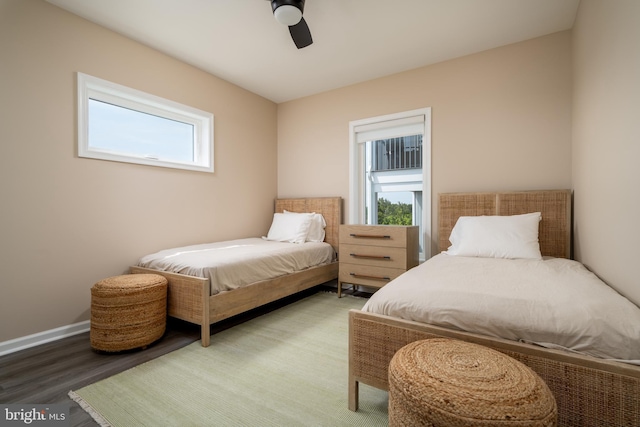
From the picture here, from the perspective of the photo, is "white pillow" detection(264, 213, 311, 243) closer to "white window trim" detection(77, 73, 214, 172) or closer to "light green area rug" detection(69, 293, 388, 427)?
"white window trim" detection(77, 73, 214, 172)

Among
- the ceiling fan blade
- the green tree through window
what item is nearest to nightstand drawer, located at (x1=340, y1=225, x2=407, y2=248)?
the green tree through window

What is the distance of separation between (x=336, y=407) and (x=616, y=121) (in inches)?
75.6

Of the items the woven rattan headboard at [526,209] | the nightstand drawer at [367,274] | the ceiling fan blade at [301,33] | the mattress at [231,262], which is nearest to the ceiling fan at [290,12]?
the ceiling fan blade at [301,33]

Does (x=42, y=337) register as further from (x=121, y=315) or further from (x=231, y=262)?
(x=231, y=262)

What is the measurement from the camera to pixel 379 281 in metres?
2.87

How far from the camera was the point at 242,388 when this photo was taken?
4.96 ft

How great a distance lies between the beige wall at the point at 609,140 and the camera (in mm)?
1220

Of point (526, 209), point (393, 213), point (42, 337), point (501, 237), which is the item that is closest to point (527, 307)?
point (501, 237)

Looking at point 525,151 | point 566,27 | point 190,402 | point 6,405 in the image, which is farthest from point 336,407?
point 566,27

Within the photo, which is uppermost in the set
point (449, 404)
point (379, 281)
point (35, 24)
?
point (35, 24)

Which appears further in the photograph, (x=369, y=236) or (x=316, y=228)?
(x=316, y=228)

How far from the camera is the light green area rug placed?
1.29 meters

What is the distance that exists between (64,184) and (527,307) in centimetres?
292

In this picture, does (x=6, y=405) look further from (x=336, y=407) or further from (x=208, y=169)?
(x=208, y=169)
